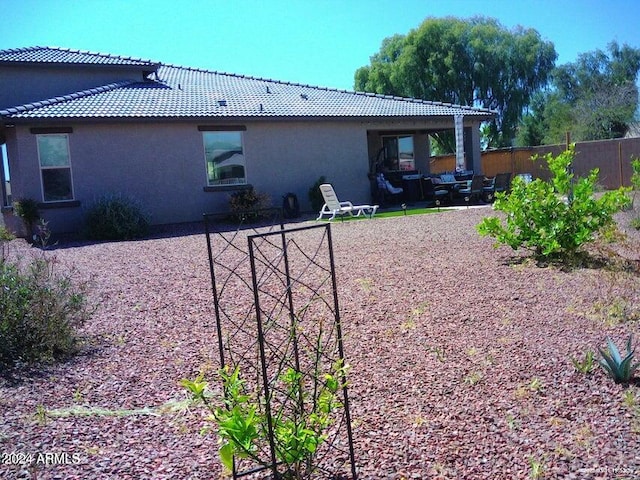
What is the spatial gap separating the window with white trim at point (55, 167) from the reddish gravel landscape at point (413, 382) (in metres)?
8.65

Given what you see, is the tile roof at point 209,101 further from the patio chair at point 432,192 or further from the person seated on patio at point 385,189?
the patio chair at point 432,192

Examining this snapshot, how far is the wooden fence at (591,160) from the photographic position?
26.2 meters

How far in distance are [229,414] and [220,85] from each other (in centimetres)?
2058

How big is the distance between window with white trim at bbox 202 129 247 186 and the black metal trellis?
7.32 m

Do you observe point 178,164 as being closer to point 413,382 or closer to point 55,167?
point 55,167

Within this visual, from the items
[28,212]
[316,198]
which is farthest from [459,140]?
[28,212]

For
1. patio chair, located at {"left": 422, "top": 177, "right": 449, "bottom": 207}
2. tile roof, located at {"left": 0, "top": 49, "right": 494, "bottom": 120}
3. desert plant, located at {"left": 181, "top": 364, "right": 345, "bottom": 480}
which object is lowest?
desert plant, located at {"left": 181, "top": 364, "right": 345, "bottom": 480}

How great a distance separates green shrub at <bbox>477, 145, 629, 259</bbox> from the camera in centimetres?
859

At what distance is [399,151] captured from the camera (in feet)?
82.6

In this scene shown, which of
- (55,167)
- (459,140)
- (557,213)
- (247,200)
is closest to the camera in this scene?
(557,213)

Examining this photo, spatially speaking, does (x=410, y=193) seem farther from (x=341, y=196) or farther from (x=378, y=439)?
(x=378, y=439)

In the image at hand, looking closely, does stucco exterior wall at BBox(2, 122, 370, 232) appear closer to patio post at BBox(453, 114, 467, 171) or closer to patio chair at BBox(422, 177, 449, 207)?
patio chair at BBox(422, 177, 449, 207)

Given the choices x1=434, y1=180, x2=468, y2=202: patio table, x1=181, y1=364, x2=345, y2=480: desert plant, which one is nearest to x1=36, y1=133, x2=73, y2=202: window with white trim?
x1=434, y1=180, x2=468, y2=202: patio table

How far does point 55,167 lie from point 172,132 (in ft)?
10.5
